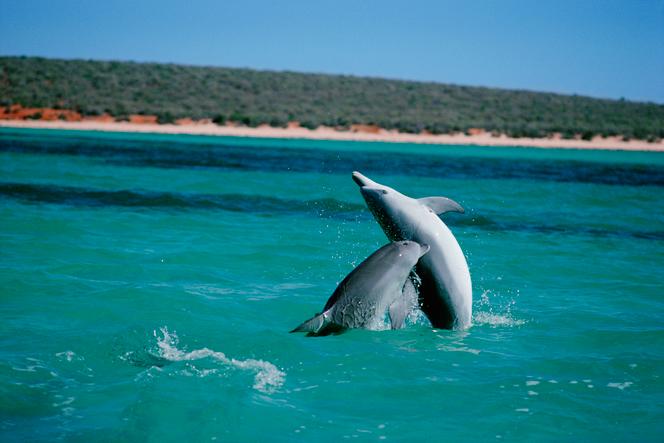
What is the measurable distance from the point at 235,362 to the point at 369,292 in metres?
1.34

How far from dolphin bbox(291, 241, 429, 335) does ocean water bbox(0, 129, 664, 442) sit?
37 centimetres

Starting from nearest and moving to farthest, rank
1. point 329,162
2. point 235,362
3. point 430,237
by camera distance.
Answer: point 235,362
point 430,237
point 329,162

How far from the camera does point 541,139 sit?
64750mm

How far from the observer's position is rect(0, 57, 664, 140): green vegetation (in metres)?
67.2

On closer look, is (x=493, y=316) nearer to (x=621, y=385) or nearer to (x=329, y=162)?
(x=621, y=385)

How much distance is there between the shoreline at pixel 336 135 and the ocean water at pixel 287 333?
38075 millimetres

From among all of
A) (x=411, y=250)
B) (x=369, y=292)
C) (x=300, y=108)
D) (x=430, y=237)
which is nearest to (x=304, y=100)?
(x=300, y=108)

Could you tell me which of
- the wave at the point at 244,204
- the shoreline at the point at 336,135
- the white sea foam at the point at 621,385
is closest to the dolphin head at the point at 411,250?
the white sea foam at the point at 621,385

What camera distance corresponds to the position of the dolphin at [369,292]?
22.7 ft

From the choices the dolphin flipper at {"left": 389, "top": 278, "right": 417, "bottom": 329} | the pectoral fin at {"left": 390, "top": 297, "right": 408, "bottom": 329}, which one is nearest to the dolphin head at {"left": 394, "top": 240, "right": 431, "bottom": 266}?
the dolphin flipper at {"left": 389, "top": 278, "right": 417, "bottom": 329}

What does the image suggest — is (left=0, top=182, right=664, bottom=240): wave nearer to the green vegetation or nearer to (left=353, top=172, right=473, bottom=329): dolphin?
(left=353, top=172, right=473, bottom=329): dolphin

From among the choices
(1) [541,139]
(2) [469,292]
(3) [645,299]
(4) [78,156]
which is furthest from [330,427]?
(1) [541,139]

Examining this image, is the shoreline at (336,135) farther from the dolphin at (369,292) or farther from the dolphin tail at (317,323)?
the dolphin tail at (317,323)

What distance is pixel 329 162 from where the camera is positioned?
34.5m
